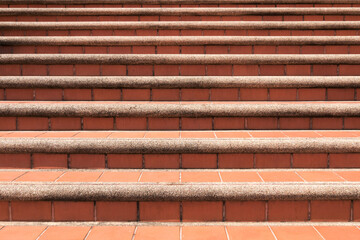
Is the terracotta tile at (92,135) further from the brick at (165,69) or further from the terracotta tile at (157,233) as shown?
the brick at (165,69)

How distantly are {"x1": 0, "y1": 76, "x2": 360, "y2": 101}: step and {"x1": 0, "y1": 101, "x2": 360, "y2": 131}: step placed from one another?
Result: 0.28 meters

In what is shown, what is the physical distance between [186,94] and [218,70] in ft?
1.38

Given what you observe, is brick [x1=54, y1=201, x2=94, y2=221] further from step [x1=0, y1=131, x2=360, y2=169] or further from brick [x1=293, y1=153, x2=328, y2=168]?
brick [x1=293, y1=153, x2=328, y2=168]

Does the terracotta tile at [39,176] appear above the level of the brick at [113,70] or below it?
below

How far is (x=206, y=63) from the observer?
2615 millimetres

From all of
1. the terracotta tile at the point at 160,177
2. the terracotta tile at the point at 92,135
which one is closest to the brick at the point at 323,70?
the terracotta tile at the point at 160,177

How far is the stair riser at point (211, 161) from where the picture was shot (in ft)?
6.11

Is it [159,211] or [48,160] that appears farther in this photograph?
[48,160]

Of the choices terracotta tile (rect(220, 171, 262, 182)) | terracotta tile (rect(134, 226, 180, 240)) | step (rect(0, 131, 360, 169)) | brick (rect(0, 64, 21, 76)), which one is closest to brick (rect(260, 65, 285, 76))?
step (rect(0, 131, 360, 169))

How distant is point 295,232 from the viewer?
1537 millimetres

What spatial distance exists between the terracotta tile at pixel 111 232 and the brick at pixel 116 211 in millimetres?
56

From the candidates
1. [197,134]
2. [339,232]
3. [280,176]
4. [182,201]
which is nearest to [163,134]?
[197,134]

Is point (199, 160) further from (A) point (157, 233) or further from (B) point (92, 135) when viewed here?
(B) point (92, 135)

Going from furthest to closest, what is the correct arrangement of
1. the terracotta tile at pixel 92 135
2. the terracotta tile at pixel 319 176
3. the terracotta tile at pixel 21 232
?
the terracotta tile at pixel 92 135 < the terracotta tile at pixel 319 176 < the terracotta tile at pixel 21 232
